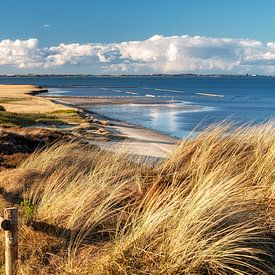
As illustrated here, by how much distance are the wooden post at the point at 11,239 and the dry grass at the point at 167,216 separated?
1.03 feet

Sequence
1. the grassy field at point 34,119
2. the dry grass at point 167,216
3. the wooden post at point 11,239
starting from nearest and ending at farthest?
the dry grass at point 167,216 < the wooden post at point 11,239 < the grassy field at point 34,119

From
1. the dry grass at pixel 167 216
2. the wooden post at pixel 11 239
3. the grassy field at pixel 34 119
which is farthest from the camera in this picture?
the grassy field at pixel 34 119

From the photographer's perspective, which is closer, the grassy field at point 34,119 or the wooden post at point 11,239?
the wooden post at point 11,239

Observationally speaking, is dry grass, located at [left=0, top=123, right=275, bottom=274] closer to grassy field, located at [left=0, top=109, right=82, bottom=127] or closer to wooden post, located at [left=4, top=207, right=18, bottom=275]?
wooden post, located at [left=4, top=207, right=18, bottom=275]

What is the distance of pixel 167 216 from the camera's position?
17.7 feet

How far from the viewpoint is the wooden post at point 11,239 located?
5531 millimetres

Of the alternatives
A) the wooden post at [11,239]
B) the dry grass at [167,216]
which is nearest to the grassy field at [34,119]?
the dry grass at [167,216]

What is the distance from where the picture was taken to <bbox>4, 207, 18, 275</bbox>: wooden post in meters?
5.53

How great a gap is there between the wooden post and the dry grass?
313 mm

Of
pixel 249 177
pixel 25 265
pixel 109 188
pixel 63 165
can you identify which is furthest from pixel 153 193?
pixel 63 165

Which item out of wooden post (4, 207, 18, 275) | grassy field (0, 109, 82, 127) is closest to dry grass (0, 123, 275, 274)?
wooden post (4, 207, 18, 275)

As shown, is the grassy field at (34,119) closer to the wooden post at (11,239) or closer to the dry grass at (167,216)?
the dry grass at (167,216)

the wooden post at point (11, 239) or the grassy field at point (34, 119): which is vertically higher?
the wooden post at point (11, 239)

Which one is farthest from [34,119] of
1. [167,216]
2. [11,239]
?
[167,216]
